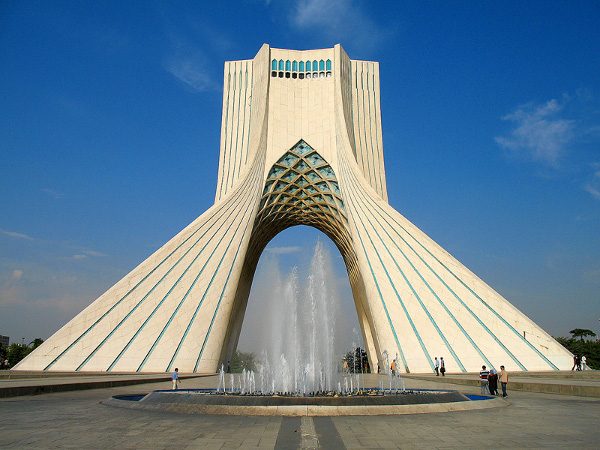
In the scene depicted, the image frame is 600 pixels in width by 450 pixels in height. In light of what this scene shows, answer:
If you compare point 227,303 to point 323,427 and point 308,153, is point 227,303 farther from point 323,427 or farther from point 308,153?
point 323,427

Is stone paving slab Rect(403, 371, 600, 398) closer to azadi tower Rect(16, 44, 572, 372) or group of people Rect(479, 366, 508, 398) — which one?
Answer: group of people Rect(479, 366, 508, 398)

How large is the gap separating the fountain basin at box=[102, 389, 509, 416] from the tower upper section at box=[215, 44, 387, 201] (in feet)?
49.1

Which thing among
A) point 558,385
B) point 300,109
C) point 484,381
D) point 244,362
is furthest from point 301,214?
point 244,362

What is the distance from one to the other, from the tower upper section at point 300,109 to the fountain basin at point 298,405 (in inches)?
589

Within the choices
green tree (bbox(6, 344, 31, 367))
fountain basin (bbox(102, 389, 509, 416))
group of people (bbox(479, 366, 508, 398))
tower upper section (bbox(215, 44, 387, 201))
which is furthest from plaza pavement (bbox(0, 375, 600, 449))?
green tree (bbox(6, 344, 31, 367))

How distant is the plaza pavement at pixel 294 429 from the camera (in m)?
3.17

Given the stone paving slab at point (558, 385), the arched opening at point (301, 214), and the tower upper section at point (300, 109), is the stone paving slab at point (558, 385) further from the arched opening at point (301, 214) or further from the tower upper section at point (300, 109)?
the tower upper section at point (300, 109)

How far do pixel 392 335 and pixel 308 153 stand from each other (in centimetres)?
1002

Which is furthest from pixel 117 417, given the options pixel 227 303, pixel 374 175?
pixel 374 175

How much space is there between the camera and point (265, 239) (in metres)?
23.6

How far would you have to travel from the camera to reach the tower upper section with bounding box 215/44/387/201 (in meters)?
20.2

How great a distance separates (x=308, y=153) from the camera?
66.6 feet

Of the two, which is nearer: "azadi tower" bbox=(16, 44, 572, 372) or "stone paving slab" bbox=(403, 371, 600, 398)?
"stone paving slab" bbox=(403, 371, 600, 398)

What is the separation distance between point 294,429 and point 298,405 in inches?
37.4
